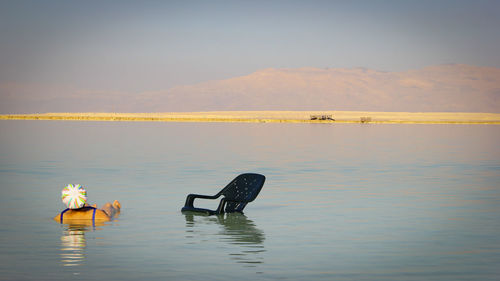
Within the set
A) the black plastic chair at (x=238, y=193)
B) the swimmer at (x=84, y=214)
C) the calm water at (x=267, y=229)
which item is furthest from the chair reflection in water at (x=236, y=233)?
the swimmer at (x=84, y=214)

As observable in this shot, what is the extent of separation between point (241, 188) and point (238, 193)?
0.13 metres

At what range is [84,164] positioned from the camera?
35.5 metres

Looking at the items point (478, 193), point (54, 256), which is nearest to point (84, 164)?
point (478, 193)

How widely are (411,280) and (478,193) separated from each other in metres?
13.6

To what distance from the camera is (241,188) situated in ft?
60.6

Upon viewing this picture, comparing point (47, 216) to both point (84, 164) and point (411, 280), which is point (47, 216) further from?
point (84, 164)

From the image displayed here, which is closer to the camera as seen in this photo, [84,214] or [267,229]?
[267,229]

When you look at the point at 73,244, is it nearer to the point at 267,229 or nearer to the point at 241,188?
the point at 267,229

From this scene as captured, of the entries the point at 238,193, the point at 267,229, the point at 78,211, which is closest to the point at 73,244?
the point at 78,211

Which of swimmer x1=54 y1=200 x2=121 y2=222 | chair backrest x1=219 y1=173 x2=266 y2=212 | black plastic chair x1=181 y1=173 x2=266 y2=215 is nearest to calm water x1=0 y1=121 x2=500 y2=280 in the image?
swimmer x1=54 y1=200 x2=121 y2=222

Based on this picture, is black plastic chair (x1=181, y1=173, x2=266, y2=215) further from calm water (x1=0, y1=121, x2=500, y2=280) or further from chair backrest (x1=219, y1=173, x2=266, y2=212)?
calm water (x1=0, y1=121, x2=500, y2=280)

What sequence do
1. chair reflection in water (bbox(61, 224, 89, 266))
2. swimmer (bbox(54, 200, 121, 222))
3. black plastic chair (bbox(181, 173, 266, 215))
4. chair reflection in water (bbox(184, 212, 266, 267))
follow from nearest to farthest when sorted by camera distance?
1. chair reflection in water (bbox(61, 224, 89, 266))
2. chair reflection in water (bbox(184, 212, 266, 267))
3. swimmer (bbox(54, 200, 121, 222))
4. black plastic chair (bbox(181, 173, 266, 215))

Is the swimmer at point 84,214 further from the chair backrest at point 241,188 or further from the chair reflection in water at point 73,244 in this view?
the chair backrest at point 241,188

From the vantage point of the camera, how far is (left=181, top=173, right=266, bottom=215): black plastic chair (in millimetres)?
18031
